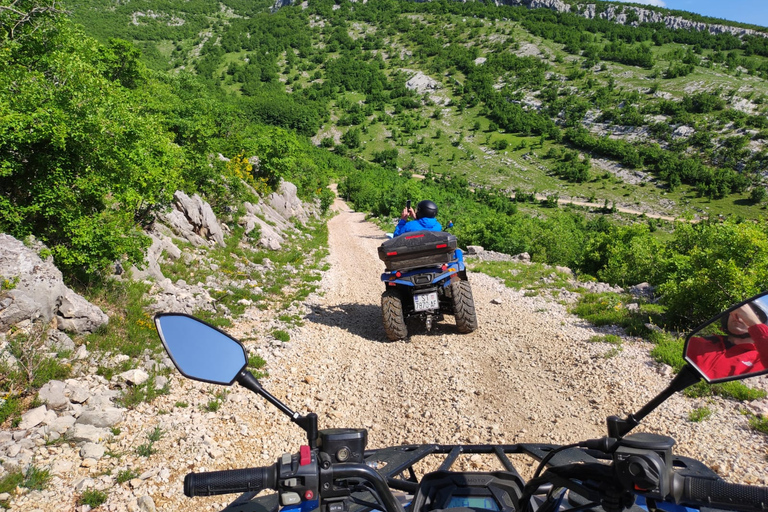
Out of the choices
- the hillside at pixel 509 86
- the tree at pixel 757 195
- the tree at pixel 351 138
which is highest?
the hillside at pixel 509 86

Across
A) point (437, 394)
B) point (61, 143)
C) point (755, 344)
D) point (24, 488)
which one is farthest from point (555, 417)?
point (61, 143)

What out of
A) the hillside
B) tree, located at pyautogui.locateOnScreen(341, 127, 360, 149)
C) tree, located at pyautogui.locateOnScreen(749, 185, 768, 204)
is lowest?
tree, located at pyautogui.locateOnScreen(341, 127, 360, 149)

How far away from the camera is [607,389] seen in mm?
5414

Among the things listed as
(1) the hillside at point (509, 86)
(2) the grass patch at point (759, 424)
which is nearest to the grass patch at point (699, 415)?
(2) the grass patch at point (759, 424)

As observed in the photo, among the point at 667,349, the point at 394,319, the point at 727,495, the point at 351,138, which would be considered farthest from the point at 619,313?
the point at 351,138

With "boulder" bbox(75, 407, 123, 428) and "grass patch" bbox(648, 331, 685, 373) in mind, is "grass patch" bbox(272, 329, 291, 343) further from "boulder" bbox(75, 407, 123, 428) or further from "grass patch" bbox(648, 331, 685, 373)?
"grass patch" bbox(648, 331, 685, 373)

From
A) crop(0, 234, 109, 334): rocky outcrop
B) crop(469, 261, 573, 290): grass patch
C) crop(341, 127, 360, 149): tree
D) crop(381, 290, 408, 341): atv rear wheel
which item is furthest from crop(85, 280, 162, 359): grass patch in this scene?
crop(341, 127, 360, 149): tree

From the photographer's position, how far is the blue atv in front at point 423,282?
697 centimetres

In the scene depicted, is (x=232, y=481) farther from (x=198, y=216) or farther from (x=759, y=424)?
(x=198, y=216)

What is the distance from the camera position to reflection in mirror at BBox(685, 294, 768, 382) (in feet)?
4.78

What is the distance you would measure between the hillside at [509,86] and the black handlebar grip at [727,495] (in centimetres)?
9299

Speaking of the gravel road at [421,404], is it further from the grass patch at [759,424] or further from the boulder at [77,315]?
the boulder at [77,315]

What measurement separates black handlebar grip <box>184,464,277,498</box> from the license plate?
580 cm

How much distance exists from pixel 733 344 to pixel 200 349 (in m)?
2.17
